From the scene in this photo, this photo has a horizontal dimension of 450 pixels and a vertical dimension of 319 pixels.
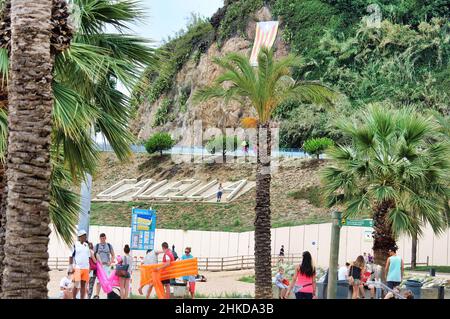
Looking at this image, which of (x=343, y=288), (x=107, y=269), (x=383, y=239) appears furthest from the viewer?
(x=383, y=239)

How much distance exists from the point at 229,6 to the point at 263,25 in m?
9.07

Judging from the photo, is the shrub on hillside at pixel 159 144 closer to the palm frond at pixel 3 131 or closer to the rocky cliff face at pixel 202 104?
the rocky cliff face at pixel 202 104

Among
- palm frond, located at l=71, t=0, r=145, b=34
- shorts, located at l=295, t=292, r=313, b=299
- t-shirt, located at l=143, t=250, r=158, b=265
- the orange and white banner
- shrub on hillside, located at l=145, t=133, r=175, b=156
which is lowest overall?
shorts, located at l=295, t=292, r=313, b=299

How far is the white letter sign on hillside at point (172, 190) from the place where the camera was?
6169 cm

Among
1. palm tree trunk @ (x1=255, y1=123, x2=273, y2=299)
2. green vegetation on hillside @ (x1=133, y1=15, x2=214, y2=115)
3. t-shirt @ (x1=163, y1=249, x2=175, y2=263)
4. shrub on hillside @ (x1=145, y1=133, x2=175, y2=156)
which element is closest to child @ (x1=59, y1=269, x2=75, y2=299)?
t-shirt @ (x1=163, y1=249, x2=175, y2=263)

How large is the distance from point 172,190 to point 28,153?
55059mm

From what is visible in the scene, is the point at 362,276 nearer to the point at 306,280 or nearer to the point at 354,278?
the point at 354,278

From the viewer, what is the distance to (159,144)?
71750 millimetres

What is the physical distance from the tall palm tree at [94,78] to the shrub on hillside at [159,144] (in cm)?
5706

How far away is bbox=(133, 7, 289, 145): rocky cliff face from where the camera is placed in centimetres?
7481

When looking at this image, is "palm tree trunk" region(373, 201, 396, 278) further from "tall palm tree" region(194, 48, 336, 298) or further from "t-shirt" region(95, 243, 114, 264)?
"t-shirt" region(95, 243, 114, 264)

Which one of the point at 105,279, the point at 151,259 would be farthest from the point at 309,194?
the point at 105,279

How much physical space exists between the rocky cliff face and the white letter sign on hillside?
27.2ft
